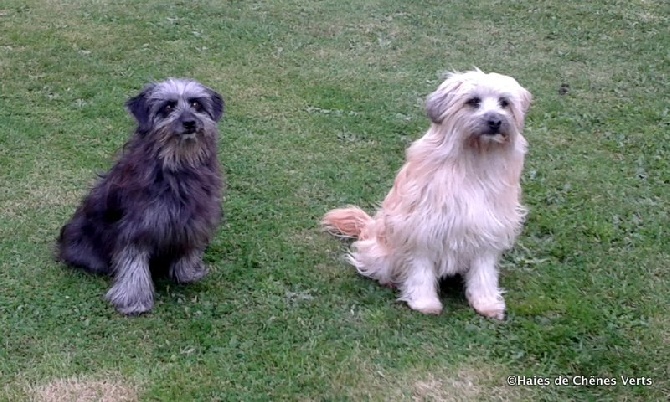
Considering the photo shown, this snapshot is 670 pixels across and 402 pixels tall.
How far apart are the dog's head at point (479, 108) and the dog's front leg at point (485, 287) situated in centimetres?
70

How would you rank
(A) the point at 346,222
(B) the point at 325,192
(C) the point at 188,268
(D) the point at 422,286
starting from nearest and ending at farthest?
(D) the point at 422,286, (C) the point at 188,268, (A) the point at 346,222, (B) the point at 325,192

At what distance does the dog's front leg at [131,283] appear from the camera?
14.3 ft

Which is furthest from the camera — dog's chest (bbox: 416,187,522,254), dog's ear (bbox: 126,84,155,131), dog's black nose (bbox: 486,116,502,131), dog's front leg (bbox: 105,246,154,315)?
dog's front leg (bbox: 105,246,154,315)

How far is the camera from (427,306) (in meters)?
4.47

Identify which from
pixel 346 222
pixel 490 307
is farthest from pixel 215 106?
pixel 490 307

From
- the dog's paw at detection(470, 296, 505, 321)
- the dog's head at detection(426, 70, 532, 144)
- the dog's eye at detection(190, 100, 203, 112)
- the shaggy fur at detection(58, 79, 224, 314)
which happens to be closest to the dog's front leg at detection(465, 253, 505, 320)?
the dog's paw at detection(470, 296, 505, 321)

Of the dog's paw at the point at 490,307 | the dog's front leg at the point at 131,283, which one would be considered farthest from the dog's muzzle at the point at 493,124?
the dog's front leg at the point at 131,283

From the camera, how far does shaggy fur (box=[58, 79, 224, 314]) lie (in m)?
4.12

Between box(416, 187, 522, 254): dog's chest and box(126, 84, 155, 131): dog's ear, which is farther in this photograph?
box(416, 187, 522, 254): dog's chest

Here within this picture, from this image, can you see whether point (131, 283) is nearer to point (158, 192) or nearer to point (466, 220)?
point (158, 192)

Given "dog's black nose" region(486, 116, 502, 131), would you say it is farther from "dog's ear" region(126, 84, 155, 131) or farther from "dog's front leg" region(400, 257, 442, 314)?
"dog's ear" region(126, 84, 155, 131)

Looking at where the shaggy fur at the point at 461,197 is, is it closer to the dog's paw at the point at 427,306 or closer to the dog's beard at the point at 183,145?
the dog's paw at the point at 427,306

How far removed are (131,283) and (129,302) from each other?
4.2 inches

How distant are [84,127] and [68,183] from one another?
101 centimetres
